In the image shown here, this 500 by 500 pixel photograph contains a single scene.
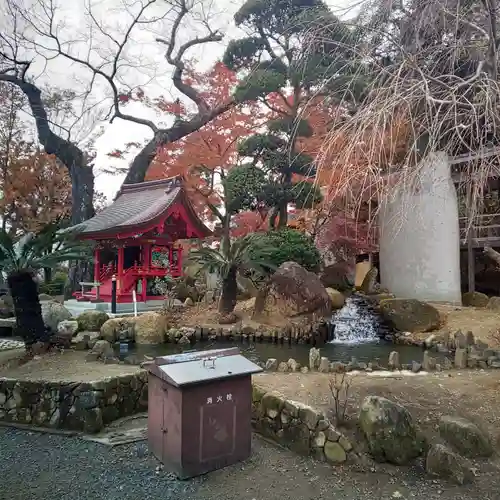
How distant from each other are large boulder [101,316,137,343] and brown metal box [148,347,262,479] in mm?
6621

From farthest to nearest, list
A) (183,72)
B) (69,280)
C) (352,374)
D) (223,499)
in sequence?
(183,72), (69,280), (352,374), (223,499)

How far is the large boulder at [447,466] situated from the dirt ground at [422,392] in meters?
0.42

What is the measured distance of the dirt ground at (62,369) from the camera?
4.95 meters

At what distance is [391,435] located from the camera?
343cm

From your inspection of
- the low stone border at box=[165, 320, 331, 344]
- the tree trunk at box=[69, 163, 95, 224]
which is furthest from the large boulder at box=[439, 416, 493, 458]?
the tree trunk at box=[69, 163, 95, 224]

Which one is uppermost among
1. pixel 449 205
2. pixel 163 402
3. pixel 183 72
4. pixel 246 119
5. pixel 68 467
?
pixel 183 72

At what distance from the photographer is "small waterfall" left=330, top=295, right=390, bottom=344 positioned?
11.2 meters

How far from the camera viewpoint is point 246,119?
16.9 meters

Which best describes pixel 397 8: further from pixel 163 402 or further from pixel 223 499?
pixel 223 499

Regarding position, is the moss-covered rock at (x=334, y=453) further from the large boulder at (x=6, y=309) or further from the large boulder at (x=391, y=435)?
the large boulder at (x=6, y=309)

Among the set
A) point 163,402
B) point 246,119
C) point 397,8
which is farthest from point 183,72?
point 163,402

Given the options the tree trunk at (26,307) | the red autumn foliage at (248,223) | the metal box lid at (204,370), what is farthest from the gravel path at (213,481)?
the red autumn foliage at (248,223)

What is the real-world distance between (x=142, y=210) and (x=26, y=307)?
7564 mm

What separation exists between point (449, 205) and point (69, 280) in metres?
14.2
